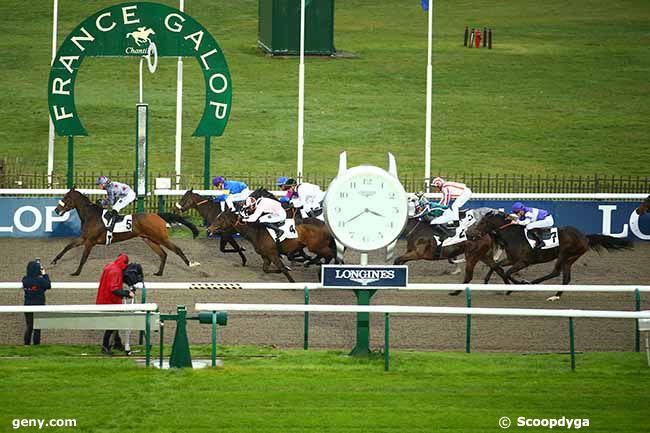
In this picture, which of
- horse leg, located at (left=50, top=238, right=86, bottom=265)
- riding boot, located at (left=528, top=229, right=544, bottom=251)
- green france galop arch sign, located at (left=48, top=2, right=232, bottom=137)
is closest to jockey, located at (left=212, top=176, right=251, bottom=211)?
horse leg, located at (left=50, top=238, right=86, bottom=265)

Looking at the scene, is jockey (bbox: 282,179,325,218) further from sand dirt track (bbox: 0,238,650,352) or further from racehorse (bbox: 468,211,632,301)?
racehorse (bbox: 468,211,632,301)

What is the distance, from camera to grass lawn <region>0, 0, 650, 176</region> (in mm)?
38781

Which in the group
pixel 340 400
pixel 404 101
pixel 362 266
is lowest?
pixel 340 400

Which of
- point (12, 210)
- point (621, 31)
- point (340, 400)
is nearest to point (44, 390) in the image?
point (340, 400)

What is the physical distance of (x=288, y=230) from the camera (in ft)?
78.3

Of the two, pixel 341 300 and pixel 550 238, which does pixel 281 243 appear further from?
pixel 550 238

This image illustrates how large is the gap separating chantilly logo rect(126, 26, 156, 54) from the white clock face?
1217 centimetres

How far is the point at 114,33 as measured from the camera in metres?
27.8

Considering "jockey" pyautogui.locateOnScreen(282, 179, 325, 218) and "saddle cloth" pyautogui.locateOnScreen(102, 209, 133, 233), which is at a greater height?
"jockey" pyautogui.locateOnScreen(282, 179, 325, 218)

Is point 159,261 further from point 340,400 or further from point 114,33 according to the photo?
point 340,400

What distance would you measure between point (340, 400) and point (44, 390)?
9.63 ft

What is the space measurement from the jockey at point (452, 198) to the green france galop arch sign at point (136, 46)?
15.5 feet

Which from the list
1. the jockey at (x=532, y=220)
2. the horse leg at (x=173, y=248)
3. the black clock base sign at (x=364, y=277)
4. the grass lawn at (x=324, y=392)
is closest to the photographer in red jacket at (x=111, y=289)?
the grass lawn at (x=324, y=392)

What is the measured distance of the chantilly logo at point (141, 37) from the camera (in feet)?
91.2
